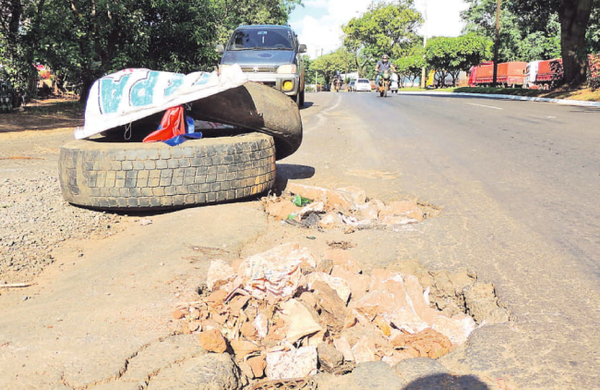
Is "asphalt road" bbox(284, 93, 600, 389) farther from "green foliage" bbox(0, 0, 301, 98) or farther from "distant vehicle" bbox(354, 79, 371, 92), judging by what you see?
"distant vehicle" bbox(354, 79, 371, 92)

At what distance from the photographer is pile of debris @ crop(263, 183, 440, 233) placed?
4.36m

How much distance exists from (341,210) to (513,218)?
147cm

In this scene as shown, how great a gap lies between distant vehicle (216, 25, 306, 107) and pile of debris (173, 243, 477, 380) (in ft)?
32.4

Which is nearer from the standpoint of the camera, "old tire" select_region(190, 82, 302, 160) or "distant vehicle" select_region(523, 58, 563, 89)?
"old tire" select_region(190, 82, 302, 160)

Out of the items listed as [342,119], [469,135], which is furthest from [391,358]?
[342,119]

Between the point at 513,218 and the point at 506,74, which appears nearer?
the point at 513,218

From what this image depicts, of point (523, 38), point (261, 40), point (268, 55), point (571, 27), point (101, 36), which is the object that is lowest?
point (268, 55)

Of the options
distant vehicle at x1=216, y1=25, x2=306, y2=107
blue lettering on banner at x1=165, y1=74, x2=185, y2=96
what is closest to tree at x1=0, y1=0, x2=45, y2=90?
distant vehicle at x1=216, y1=25, x2=306, y2=107

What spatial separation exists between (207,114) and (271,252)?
2116 millimetres

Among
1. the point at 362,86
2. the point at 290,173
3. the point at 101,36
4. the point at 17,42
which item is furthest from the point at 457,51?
the point at 290,173

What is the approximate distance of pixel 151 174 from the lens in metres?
4.21

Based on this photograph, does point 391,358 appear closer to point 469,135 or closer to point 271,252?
point 271,252

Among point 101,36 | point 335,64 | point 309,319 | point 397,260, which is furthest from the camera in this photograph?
point 335,64

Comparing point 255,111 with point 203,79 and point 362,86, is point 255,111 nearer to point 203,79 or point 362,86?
point 203,79
